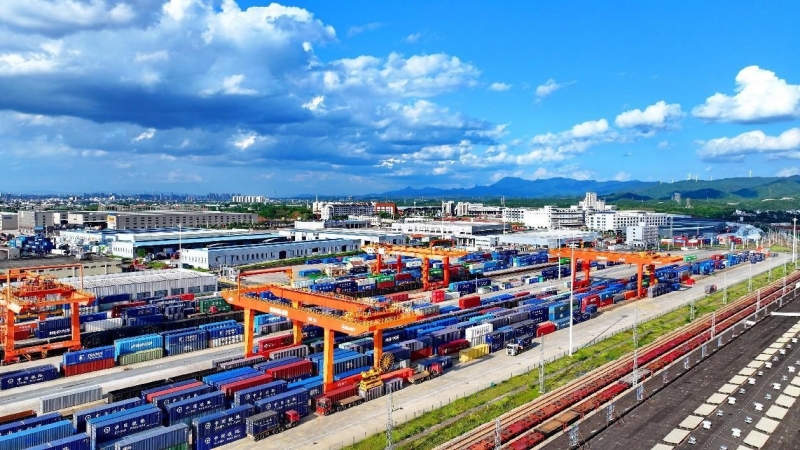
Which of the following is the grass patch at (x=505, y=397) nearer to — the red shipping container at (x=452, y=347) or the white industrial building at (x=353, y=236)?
the red shipping container at (x=452, y=347)

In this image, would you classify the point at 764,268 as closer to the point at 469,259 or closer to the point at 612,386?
the point at 469,259

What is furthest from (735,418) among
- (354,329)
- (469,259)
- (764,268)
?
(764,268)

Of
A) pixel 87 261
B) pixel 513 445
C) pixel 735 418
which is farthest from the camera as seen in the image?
pixel 87 261

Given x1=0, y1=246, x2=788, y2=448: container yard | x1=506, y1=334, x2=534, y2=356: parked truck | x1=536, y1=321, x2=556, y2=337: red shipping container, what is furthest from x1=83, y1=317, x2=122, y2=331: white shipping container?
x1=536, y1=321, x2=556, y2=337: red shipping container

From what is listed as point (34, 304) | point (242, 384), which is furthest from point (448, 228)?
point (242, 384)

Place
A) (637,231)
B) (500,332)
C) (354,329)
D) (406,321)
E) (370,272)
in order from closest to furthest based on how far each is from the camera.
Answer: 1. (354,329)
2. (406,321)
3. (500,332)
4. (370,272)
5. (637,231)

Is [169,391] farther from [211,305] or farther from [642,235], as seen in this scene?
[642,235]
